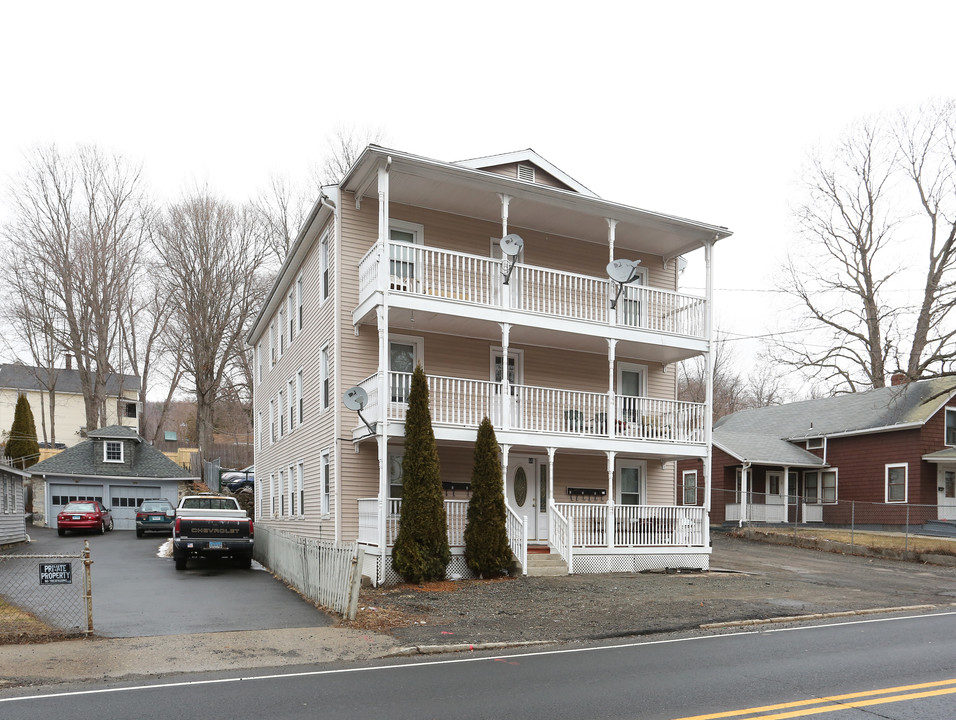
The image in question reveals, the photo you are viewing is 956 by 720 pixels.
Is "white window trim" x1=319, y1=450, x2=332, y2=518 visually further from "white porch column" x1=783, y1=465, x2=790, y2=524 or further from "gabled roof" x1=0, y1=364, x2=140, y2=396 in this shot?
"gabled roof" x1=0, y1=364, x2=140, y2=396

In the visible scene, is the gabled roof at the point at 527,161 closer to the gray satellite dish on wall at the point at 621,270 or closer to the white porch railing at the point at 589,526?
the gray satellite dish on wall at the point at 621,270

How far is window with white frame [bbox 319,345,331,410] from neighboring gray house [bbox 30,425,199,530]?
882 inches

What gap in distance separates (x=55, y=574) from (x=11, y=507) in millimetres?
20375

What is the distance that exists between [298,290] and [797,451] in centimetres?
2409

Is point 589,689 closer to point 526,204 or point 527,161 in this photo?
point 526,204

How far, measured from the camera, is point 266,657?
9.31 m

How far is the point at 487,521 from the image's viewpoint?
16.4 m

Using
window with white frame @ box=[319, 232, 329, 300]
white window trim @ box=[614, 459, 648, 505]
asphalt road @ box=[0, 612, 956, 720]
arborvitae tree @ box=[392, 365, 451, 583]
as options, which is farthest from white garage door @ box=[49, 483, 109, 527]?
asphalt road @ box=[0, 612, 956, 720]

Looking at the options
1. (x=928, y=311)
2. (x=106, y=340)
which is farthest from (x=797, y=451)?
(x=106, y=340)

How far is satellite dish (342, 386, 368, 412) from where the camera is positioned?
16.5 metres

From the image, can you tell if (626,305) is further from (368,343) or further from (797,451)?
(797,451)

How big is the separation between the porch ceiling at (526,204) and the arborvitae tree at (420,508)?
4.81 m

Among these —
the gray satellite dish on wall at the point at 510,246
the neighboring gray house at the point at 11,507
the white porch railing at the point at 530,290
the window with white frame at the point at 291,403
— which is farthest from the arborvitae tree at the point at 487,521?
the neighboring gray house at the point at 11,507

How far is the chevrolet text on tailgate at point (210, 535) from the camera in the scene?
763 inches
